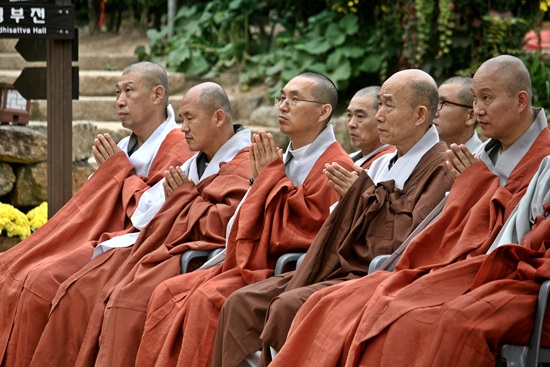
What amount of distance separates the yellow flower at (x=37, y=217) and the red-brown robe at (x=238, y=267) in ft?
10.4

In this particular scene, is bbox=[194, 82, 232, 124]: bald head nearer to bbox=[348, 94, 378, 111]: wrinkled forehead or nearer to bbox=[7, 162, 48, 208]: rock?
bbox=[348, 94, 378, 111]: wrinkled forehead

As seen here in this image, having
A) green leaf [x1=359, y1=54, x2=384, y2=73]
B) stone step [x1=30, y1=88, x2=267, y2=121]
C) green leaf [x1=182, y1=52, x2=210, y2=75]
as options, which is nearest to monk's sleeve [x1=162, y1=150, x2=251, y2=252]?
green leaf [x1=359, y1=54, x2=384, y2=73]

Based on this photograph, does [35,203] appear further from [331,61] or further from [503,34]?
[503,34]

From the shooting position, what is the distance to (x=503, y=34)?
995 cm

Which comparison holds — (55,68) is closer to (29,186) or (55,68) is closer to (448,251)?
(29,186)

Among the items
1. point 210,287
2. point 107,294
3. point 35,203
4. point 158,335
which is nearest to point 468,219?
point 210,287

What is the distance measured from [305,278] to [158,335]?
2.77ft

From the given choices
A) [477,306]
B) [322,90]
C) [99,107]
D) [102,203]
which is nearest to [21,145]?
[99,107]

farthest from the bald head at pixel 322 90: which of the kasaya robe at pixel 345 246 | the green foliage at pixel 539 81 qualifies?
the green foliage at pixel 539 81

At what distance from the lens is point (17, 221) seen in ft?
26.9

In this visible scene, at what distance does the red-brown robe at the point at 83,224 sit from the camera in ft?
20.4

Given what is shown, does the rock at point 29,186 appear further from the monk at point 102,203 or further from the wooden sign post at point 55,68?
the monk at point 102,203

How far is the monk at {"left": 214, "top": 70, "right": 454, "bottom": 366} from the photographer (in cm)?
499

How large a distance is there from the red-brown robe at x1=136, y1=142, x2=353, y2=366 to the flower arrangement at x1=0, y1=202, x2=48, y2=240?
3006 mm
